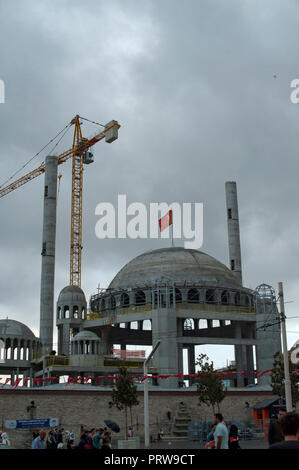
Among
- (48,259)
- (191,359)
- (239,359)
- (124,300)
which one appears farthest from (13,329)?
(239,359)

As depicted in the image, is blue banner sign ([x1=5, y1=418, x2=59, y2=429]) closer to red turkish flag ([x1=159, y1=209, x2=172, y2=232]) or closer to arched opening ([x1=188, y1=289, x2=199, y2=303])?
arched opening ([x1=188, y1=289, x2=199, y2=303])

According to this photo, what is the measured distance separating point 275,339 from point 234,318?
20.4ft

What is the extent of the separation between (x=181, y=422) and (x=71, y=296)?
35.1 metres

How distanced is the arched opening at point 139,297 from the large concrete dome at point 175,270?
49.2 inches

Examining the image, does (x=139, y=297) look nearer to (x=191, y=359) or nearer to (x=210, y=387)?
(x=191, y=359)

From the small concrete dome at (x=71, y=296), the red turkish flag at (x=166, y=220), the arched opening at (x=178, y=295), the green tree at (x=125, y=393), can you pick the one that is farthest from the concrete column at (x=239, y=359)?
the green tree at (x=125, y=393)

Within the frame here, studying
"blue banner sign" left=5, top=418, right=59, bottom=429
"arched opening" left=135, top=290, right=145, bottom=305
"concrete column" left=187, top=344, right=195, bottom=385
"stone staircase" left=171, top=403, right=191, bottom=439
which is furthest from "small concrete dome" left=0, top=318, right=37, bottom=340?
"blue banner sign" left=5, top=418, right=59, bottom=429

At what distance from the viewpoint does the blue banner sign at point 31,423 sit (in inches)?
1697

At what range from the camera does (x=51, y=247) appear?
301ft

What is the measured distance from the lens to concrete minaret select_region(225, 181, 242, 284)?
98.6 m

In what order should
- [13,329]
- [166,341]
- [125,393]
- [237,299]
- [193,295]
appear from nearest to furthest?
[125,393] → [166,341] → [13,329] → [193,295] → [237,299]

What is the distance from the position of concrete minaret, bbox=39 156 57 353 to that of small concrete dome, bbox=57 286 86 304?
3.30 m

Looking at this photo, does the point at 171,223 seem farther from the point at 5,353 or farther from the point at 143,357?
the point at 5,353

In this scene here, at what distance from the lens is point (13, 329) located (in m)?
79.1
